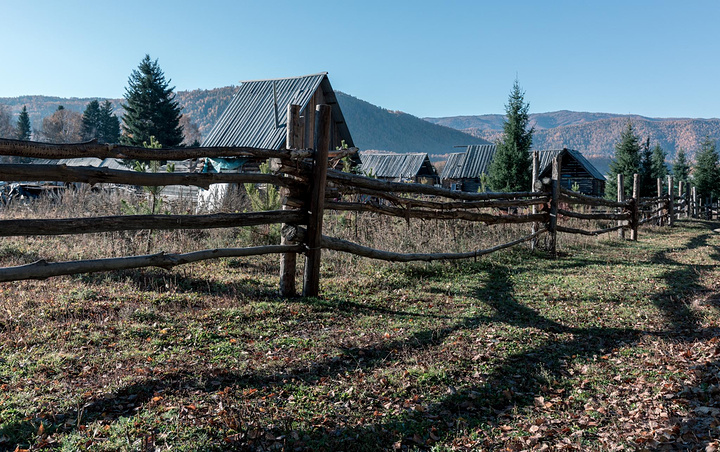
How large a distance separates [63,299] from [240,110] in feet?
51.8

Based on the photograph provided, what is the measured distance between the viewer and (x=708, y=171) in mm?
31406

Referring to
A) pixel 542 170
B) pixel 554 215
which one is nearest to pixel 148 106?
pixel 542 170

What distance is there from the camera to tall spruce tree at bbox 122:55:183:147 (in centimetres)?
3825

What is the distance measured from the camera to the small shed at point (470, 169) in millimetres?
36469

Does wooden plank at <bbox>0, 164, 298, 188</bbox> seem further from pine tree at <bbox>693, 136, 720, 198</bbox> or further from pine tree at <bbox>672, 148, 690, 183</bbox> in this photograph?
pine tree at <bbox>672, 148, 690, 183</bbox>

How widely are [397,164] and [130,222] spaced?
39.4 meters

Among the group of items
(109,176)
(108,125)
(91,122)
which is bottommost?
(109,176)

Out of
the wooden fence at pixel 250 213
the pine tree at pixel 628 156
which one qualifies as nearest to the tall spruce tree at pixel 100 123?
the pine tree at pixel 628 156

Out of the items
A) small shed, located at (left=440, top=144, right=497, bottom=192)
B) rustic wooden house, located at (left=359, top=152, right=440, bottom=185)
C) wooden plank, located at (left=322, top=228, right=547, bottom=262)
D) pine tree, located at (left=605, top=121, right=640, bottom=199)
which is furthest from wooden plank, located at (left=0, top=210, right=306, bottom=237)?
rustic wooden house, located at (left=359, top=152, right=440, bottom=185)

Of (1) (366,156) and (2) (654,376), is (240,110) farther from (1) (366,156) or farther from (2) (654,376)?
(1) (366,156)

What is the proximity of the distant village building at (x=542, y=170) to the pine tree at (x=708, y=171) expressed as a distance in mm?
5983

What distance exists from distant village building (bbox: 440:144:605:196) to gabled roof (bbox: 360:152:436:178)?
293cm

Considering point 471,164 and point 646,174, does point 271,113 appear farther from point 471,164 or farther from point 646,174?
Result: point 646,174

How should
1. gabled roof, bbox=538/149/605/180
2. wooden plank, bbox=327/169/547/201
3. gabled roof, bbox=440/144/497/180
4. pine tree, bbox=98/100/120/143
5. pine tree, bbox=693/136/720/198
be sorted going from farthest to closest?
pine tree, bbox=98/100/120/143 → gabled roof, bbox=440/144/497/180 → gabled roof, bbox=538/149/605/180 → pine tree, bbox=693/136/720/198 → wooden plank, bbox=327/169/547/201
